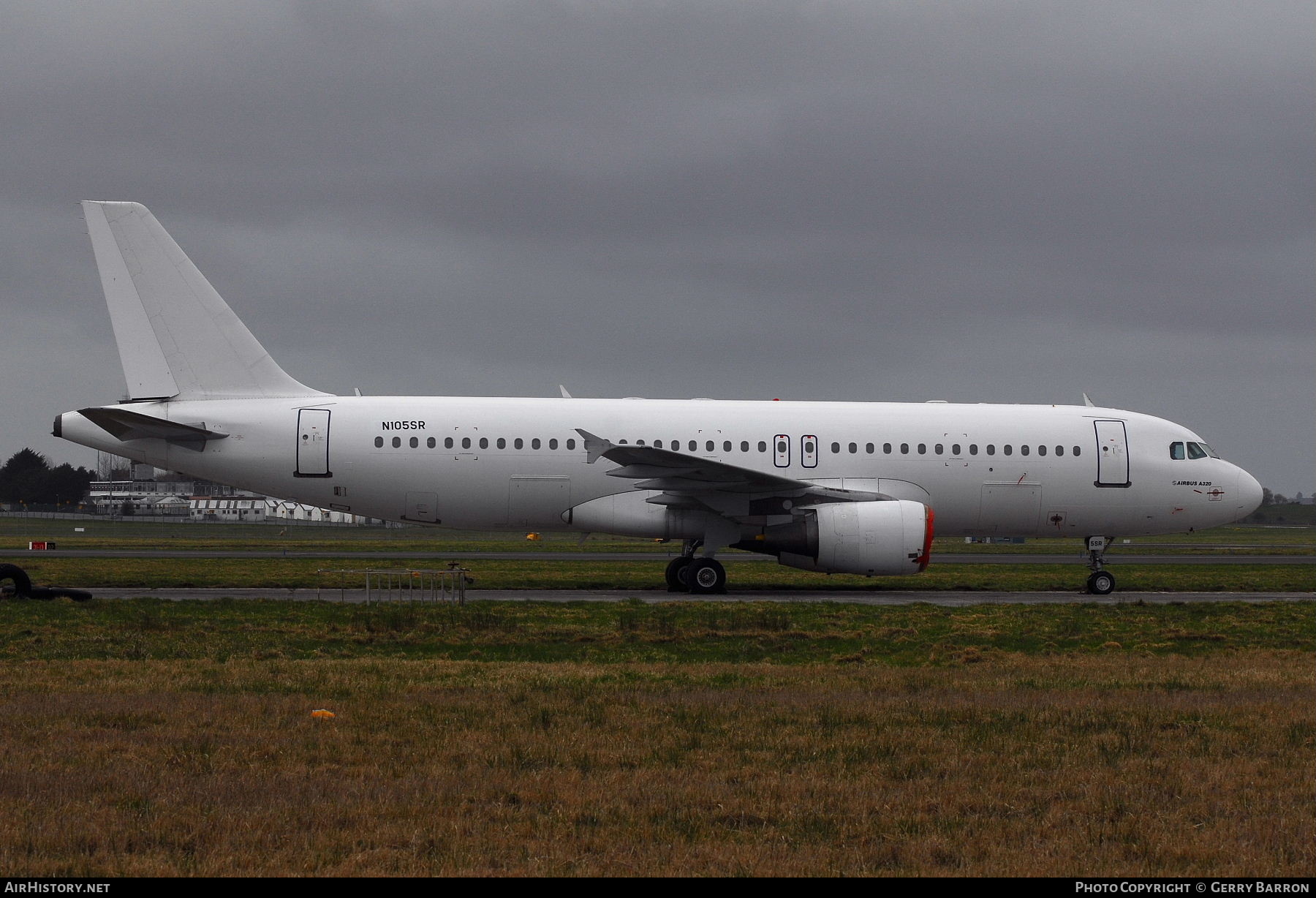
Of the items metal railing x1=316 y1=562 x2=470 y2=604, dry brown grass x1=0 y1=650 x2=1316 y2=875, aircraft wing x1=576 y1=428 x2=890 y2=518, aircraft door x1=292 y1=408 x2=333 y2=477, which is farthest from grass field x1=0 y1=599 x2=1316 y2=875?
aircraft door x1=292 y1=408 x2=333 y2=477

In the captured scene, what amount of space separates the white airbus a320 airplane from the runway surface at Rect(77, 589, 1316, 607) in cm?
68

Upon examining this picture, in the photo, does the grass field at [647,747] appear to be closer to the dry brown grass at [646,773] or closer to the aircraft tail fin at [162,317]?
the dry brown grass at [646,773]

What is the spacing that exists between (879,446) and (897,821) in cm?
1634

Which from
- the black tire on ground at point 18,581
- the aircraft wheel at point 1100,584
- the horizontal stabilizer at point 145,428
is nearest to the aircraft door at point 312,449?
the horizontal stabilizer at point 145,428

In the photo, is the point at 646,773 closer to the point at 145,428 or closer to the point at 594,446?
the point at 594,446

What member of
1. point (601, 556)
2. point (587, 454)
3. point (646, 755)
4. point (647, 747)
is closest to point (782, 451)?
point (587, 454)

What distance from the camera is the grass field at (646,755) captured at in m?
5.37

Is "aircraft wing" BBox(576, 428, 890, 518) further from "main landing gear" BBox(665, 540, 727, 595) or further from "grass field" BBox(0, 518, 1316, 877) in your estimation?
"grass field" BBox(0, 518, 1316, 877)

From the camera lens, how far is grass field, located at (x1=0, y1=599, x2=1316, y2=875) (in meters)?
5.37

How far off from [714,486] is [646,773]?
13278 millimetres

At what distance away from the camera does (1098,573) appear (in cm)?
2208

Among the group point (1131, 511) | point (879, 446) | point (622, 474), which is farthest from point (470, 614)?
point (1131, 511)

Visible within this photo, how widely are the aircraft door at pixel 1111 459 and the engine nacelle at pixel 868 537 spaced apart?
15.3 ft
